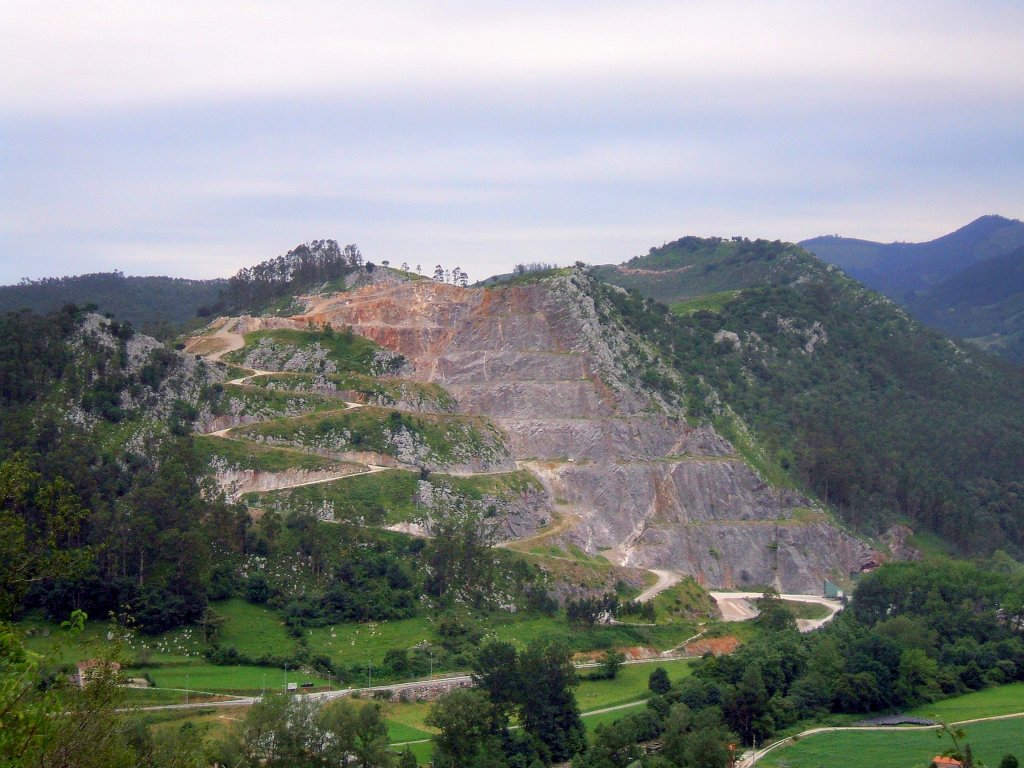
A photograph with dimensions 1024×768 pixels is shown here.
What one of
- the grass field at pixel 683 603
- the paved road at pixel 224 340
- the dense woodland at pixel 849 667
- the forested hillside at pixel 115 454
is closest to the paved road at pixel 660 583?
the grass field at pixel 683 603

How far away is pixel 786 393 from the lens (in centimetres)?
9006

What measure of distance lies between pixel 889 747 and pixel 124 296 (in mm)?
110867

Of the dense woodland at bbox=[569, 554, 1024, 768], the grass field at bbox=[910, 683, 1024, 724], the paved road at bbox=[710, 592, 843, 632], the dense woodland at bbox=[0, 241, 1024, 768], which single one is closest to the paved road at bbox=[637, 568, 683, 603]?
the paved road at bbox=[710, 592, 843, 632]

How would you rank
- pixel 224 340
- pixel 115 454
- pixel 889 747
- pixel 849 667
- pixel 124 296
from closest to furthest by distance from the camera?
pixel 889 747 < pixel 849 667 < pixel 115 454 < pixel 224 340 < pixel 124 296

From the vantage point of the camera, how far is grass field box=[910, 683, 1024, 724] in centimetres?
4256

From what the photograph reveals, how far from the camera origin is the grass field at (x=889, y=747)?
36.3m

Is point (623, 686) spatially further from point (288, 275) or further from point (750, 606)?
point (288, 275)

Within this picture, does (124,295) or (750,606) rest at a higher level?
(124,295)

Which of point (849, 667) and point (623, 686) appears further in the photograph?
point (623, 686)

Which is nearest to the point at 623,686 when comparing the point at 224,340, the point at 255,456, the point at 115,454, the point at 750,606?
the point at 750,606

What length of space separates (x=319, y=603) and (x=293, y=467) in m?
11.7

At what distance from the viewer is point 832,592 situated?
66312 mm

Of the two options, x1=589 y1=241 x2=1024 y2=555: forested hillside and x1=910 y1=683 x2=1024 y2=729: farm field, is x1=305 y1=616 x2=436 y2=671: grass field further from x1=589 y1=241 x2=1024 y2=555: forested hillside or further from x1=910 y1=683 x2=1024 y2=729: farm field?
x1=589 y1=241 x2=1024 y2=555: forested hillside

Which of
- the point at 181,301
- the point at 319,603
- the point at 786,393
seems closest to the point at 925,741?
the point at 319,603
